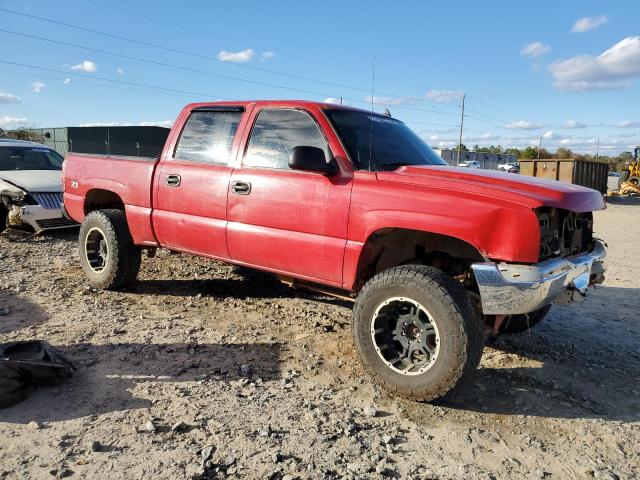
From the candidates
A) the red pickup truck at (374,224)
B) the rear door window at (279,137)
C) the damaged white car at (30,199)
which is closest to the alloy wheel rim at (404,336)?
the red pickup truck at (374,224)

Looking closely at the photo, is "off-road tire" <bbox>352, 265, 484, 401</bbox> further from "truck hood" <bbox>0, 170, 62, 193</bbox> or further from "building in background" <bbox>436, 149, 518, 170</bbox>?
"building in background" <bbox>436, 149, 518, 170</bbox>

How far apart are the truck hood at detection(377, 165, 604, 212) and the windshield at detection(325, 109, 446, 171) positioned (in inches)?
11.2

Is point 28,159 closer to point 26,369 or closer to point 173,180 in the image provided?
point 173,180

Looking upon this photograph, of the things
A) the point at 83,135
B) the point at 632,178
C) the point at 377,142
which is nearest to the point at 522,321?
the point at 377,142

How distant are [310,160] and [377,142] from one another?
811 millimetres

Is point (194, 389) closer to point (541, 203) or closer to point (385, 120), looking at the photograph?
point (541, 203)

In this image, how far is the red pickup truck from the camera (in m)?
2.98

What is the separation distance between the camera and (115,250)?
504cm

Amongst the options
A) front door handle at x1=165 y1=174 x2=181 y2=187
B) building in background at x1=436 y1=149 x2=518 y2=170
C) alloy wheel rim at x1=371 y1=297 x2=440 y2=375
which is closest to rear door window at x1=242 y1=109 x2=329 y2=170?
front door handle at x1=165 y1=174 x2=181 y2=187

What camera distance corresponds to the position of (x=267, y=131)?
417 centimetres

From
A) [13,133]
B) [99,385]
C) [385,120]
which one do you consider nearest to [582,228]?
[385,120]

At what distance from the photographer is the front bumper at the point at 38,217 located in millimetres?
7785

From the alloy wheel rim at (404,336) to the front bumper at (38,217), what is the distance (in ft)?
21.8

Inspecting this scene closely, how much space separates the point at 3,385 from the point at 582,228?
4.05 m
